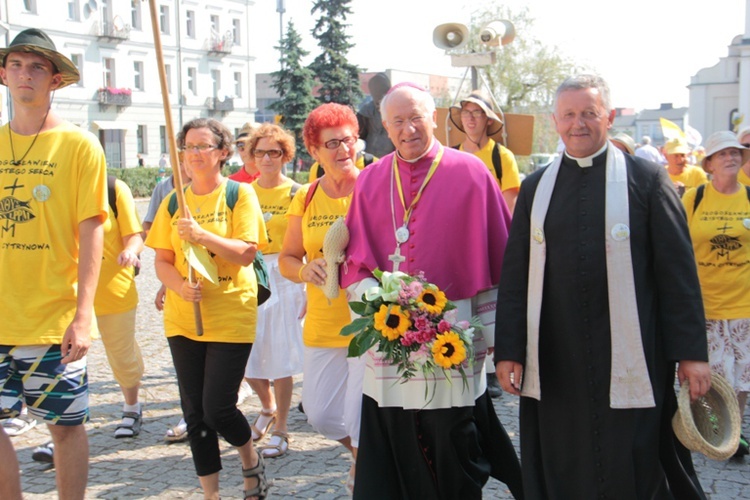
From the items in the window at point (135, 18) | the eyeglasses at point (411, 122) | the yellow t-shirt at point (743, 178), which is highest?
the window at point (135, 18)

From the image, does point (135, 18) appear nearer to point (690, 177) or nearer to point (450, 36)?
point (450, 36)

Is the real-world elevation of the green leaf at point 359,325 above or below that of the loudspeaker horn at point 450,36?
below

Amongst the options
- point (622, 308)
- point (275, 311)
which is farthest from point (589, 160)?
point (275, 311)

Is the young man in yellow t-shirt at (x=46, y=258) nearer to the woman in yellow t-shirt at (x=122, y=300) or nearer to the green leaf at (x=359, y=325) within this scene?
the green leaf at (x=359, y=325)

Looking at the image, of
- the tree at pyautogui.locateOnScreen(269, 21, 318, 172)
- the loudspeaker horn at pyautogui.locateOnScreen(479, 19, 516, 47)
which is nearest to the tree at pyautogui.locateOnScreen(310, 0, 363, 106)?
the tree at pyautogui.locateOnScreen(269, 21, 318, 172)

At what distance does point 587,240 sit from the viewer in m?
3.71

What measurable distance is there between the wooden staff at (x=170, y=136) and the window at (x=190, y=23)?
56.2 meters

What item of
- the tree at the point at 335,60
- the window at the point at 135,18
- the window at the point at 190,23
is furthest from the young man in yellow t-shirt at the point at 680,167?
the window at the point at 190,23

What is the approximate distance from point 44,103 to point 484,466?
2.79 m

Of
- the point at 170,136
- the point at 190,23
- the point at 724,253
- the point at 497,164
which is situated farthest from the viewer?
the point at 190,23

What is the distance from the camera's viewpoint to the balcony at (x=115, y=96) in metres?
52.2

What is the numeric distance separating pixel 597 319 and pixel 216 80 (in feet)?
198

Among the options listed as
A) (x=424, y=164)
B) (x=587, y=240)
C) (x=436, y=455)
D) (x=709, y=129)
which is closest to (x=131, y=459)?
(x=436, y=455)

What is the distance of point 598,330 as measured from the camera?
3695 millimetres
